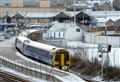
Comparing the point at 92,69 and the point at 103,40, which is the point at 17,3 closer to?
the point at 103,40

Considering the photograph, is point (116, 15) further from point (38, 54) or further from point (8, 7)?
point (38, 54)

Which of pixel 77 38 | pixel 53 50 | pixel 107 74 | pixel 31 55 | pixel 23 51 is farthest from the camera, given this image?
pixel 77 38

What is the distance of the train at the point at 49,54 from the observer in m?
30.0

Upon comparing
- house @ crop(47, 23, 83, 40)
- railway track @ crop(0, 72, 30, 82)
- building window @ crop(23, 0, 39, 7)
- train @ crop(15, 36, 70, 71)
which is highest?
building window @ crop(23, 0, 39, 7)

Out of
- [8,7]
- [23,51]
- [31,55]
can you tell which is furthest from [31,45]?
[8,7]

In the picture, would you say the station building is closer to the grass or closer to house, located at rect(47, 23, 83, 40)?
house, located at rect(47, 23, 83, 40)

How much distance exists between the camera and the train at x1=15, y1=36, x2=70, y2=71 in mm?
30047

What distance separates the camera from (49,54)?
32.0 metres

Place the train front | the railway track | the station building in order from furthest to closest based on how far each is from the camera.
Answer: the station building
the train front
the railway track

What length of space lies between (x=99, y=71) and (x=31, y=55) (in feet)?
39.6

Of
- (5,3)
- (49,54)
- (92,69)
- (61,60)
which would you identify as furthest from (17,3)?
(92,69)

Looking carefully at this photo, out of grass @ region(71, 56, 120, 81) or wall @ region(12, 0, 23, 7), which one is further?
wall @ region(12, 0, 23, 7)

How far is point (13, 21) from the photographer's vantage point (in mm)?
102938

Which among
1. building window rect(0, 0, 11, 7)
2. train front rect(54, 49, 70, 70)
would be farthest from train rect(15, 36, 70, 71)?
building window rect(0, 0, 11, 7)
